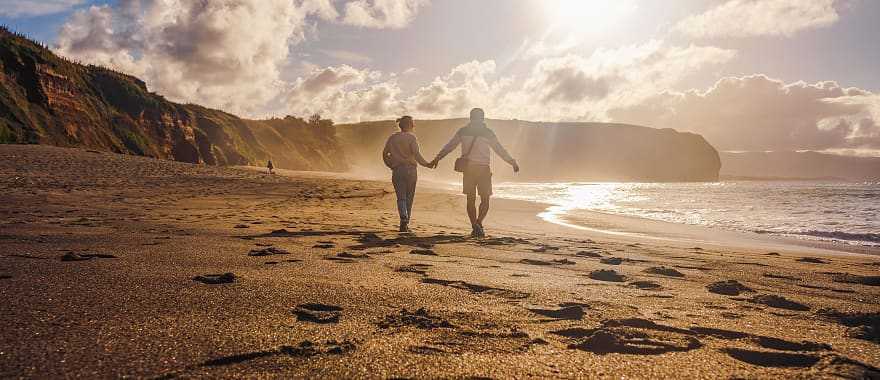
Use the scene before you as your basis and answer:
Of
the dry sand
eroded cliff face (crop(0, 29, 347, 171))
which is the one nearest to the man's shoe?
the dry sand

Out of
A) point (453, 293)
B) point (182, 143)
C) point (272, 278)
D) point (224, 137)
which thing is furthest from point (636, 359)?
point (224, 137)

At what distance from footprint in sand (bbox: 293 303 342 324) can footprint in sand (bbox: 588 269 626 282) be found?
1884mm

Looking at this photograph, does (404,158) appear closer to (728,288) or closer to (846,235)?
(728,288)

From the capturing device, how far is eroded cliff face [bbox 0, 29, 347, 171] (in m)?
21.8

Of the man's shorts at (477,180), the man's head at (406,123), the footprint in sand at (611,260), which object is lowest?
the footprint in sand at (611,260)

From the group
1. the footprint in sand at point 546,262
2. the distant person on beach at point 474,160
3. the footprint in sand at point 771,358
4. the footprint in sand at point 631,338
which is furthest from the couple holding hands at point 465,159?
the footprint in sand at point 771,358

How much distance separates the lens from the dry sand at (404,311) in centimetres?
136

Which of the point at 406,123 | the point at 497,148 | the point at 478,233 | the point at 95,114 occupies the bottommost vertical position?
the point at 478,233

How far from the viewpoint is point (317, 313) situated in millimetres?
1912

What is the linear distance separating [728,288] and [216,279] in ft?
9.76

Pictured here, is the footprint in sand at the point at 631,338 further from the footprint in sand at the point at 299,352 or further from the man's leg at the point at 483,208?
the man's leg at the point at 483,208

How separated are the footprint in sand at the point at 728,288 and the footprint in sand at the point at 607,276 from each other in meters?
0.52

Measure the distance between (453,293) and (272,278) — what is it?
1.02m

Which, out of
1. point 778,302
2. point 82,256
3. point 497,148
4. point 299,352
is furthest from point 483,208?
point 299,352
